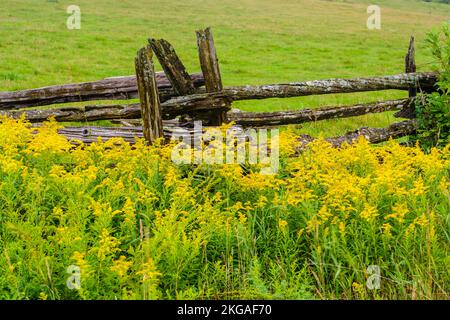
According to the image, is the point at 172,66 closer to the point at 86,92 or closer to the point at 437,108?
the point at 86,92

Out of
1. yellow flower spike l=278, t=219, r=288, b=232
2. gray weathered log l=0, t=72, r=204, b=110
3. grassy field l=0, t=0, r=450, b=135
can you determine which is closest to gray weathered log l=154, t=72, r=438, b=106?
grassy field l=0, t=0, r=450, b=135

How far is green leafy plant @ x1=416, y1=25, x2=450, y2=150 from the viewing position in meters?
7.83

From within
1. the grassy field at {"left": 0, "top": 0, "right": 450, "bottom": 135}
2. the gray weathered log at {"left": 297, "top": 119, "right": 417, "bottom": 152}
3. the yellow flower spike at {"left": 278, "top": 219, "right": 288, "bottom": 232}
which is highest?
the grassy field at {"left": 0, "top": 0, "right": 450, "bottom": 135}

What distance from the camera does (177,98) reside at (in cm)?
707

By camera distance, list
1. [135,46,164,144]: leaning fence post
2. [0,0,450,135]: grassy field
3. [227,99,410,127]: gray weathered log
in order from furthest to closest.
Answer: [0,0,450,135]: grassy field → [227,99,410,127]: gray weathered log → [135,46,164,144]: leaning fence post

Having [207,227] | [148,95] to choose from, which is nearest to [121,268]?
[207,227]

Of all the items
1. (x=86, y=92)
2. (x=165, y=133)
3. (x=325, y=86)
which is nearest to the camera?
(x=165, y=133)

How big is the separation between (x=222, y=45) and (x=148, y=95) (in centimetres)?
2193

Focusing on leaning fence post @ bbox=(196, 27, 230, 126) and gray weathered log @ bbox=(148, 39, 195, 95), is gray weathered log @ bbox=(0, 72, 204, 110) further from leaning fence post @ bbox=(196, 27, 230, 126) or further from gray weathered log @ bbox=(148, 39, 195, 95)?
leaning fence post @ bbox=(196, 27, 230, 126)

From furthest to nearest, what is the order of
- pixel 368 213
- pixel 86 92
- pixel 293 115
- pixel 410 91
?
pixel 410 91 < pixel 293 115 < pixel 86 92 < pixel 368 213

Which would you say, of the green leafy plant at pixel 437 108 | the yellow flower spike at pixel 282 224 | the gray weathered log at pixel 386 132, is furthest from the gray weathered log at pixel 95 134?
the green leafy plant at pixel 437 108

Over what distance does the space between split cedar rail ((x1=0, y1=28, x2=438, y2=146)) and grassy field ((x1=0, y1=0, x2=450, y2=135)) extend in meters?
0.69

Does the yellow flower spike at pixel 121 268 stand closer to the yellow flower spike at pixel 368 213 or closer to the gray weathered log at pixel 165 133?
the yellow flower spike at pixel 368 213
